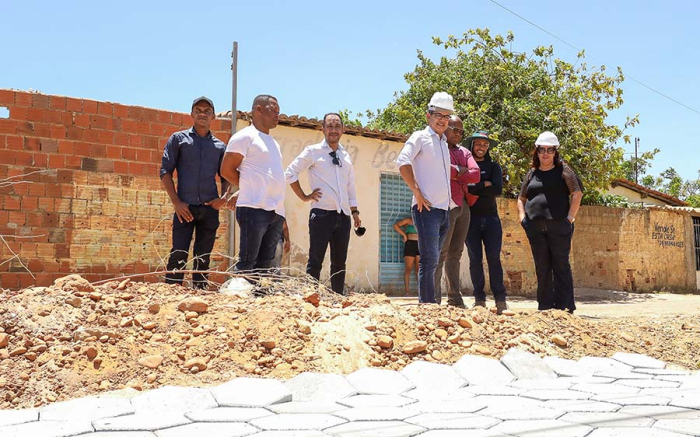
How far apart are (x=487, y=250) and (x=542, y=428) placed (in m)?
3.50

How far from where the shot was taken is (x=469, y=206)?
19.5 ft

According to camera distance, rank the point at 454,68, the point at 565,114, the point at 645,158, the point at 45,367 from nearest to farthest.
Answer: the point at 45,367 < the point at 565,114 < the point at 454,68 < the point at 645,158

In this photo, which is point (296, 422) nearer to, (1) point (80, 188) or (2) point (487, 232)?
(2) point (487, 232)

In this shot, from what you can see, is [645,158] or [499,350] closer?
[499,350]

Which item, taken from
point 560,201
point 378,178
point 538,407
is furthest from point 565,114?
point 538,407

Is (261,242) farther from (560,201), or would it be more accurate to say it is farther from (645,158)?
(645,158)

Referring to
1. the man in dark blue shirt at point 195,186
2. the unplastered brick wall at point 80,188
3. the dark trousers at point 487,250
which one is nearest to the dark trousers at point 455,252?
the dark trousers at point 487,250

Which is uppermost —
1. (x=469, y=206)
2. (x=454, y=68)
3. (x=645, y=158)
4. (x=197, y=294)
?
(x=454, y=68)

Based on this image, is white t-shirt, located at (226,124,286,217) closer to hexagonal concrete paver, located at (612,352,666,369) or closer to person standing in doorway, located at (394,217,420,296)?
hexagonal concrete paver, located at (612,352,666,369)

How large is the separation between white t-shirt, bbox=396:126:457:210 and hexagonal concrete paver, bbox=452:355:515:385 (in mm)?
1660

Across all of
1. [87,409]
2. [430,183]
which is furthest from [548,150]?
[87,409]

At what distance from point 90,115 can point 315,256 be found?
413cm

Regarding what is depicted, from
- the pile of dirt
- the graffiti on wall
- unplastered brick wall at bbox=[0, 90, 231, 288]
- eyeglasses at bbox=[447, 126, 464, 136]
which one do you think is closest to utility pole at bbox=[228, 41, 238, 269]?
unplastered brick wall at bbox=[0, 90, 231, 288]

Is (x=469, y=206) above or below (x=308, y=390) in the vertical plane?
above
